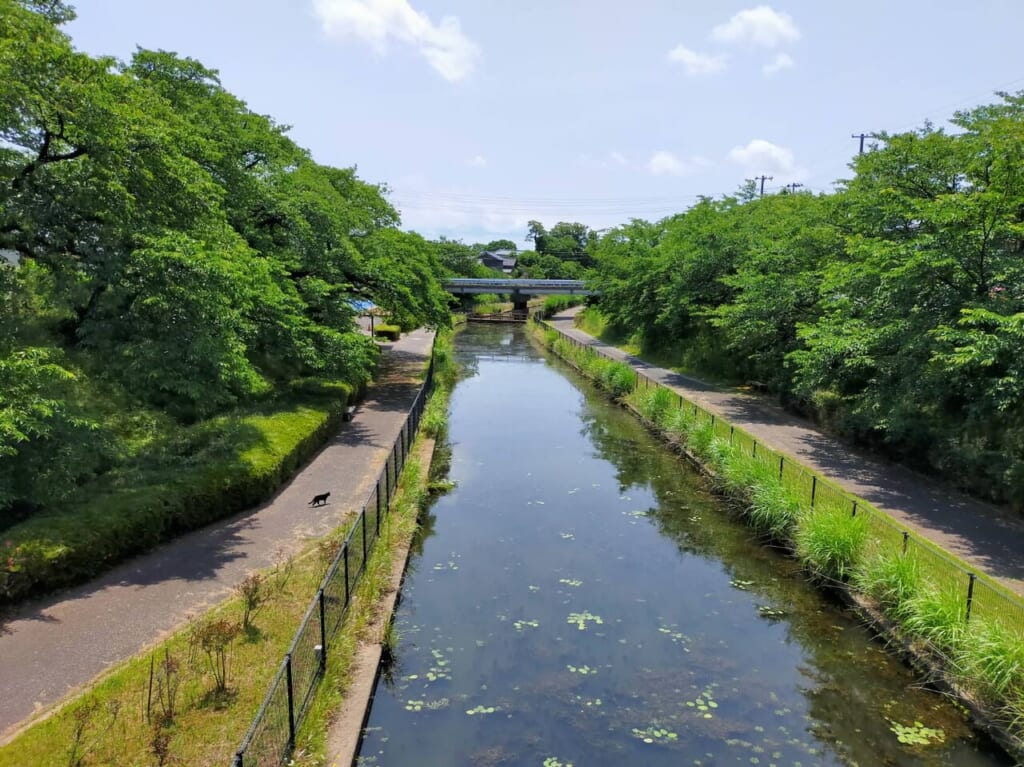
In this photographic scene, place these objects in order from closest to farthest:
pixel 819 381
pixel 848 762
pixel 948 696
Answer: pixel 848 762 < pixel 948 696 < pixel 819 381

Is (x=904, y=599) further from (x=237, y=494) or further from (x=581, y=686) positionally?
(x=237, y=494)

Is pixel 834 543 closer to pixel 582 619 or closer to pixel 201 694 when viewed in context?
pixel 582 619

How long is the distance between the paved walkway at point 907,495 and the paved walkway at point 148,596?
11.2 meters

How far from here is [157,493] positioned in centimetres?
1151

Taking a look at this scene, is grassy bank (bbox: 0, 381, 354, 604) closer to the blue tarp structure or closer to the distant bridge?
the blue tarp structure

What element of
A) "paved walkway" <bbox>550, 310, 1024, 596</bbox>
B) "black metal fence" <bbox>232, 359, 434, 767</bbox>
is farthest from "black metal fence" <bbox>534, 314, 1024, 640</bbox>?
"black metal fence" <bbox>232, 359, 434, 767</bbox>

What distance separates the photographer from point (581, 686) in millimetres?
9125

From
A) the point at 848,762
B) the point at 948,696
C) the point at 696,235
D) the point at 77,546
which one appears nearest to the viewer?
the point at 848,762

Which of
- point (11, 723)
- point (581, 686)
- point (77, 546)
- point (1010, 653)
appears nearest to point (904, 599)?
point (1010, 653)

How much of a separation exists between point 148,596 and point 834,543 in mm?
10999

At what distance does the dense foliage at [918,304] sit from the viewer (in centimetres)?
1376

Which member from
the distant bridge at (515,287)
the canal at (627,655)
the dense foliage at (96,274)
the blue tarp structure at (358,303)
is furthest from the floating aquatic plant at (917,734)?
the distant bridge at (515,287)

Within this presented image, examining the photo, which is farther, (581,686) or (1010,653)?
(581,686)

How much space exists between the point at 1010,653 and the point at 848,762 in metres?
2.26
